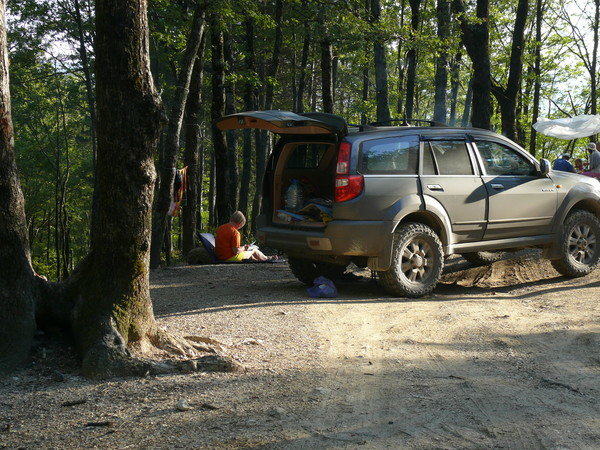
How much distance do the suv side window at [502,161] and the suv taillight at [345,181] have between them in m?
2.23

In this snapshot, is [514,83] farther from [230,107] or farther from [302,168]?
[302,168]

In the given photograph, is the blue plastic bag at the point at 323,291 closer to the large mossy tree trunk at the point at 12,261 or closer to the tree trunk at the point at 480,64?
the large mossy tree trunk at the point at 12,261

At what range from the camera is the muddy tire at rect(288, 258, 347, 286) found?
30.2 feet

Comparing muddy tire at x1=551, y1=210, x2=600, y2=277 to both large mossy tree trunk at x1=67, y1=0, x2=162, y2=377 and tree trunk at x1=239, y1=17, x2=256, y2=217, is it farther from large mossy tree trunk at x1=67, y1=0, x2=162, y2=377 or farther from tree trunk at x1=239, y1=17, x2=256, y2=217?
tree trunk at x1=239, y1=17, x2=256, y2=217

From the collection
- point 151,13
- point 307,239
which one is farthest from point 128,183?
point 151,13

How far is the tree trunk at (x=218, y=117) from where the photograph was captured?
17531 millimetres

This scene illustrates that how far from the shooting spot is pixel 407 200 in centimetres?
805

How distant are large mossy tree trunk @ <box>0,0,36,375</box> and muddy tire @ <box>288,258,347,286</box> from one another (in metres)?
4.65

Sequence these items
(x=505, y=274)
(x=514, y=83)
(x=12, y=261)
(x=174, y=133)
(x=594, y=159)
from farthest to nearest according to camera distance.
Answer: (x=514, y=83) → (x=594, y=159) → (x=174, y=133) → (x=505, y=274) → (x=12, y=261)

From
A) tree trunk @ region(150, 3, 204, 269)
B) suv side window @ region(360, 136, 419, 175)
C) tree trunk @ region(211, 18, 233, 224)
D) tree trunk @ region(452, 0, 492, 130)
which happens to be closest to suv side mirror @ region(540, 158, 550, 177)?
suv side window @ region(360, 136, 419, 175)

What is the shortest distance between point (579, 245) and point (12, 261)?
8.17 metres

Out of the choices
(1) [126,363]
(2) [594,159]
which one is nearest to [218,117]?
(2) [594,159]

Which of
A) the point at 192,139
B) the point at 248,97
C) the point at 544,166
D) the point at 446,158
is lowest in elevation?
the point at 544,166

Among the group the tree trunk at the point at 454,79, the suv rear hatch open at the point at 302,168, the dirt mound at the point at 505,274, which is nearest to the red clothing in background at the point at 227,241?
the suv rear hatch open at the point at 302,168
